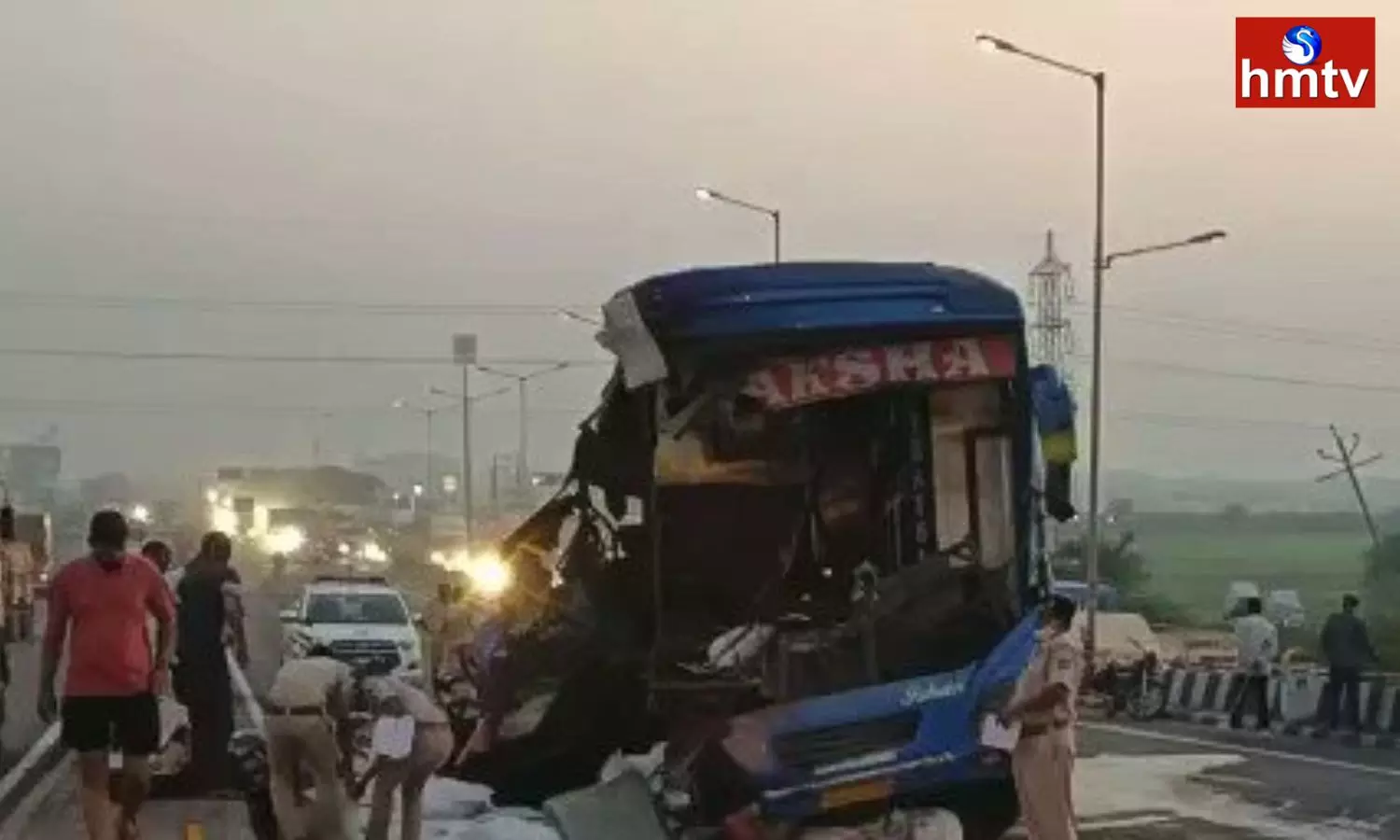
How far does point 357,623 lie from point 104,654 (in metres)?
19.6

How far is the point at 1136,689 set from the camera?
28328mm

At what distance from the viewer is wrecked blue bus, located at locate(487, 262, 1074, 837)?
12.1 meters

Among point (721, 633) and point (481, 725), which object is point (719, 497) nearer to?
point (721, 633)

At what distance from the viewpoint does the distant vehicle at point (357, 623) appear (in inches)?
1099

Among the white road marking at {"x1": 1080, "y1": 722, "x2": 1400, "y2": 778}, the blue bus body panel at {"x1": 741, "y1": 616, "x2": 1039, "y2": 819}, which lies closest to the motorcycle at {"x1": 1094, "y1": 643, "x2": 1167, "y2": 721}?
the white road marking at {"x1": 1080, "y1": 722, "x2": 1400, "y2": 778}

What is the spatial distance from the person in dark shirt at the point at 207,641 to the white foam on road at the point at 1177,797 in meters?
5.86

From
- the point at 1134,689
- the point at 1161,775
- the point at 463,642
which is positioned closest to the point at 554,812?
the point at 463,642

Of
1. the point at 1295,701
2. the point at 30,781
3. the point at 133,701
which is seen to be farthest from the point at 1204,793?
the point at 133,701

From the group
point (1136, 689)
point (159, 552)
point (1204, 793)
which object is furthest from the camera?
point (1136, 689)

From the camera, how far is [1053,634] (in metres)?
11.4

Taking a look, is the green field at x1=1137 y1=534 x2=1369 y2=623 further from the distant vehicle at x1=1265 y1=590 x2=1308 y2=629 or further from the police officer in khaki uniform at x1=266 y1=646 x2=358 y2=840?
the police officer in khaki uniform at x1=266 y1=646 x2=358 y2=840

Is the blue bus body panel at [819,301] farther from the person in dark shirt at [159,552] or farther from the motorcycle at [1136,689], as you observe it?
the motorcycle at [1136,689]

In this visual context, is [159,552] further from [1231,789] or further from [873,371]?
[1231,789]

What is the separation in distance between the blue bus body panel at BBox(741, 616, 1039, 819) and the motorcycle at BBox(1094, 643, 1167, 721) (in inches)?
633
